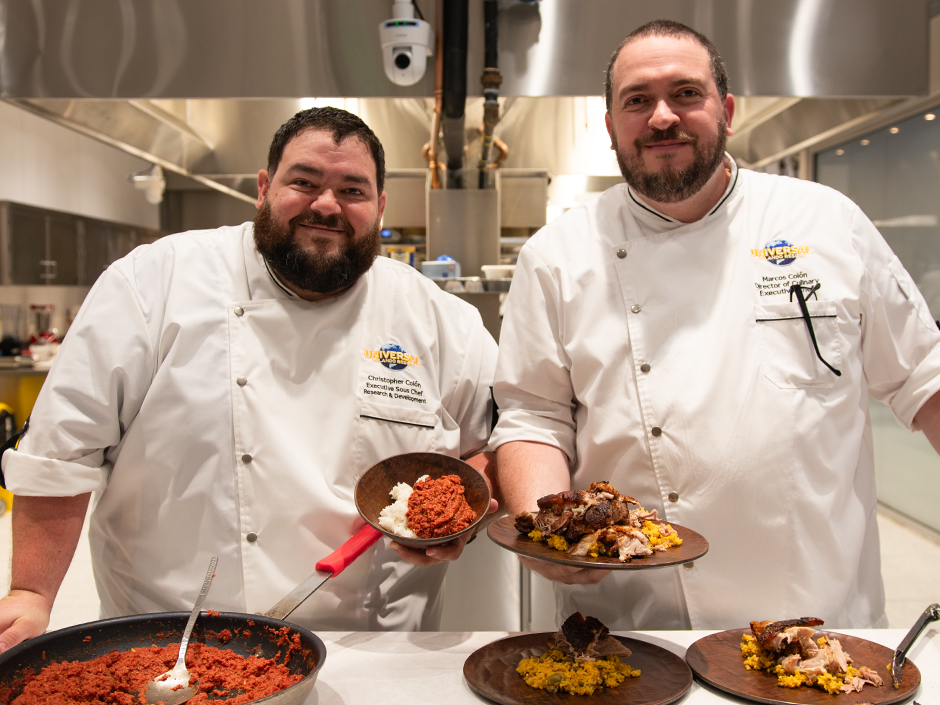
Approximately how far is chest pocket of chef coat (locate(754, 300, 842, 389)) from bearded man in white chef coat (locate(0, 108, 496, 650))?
682 millimetres

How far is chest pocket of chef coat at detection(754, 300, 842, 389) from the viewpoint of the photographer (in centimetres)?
Result: 142

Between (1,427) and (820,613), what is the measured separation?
4465 mm

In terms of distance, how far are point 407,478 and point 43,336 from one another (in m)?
5.38

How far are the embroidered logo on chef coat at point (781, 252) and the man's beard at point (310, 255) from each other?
0.81 metres

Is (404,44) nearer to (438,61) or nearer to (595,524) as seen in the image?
(438,61)

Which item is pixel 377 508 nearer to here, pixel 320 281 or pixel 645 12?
pixel 320 281

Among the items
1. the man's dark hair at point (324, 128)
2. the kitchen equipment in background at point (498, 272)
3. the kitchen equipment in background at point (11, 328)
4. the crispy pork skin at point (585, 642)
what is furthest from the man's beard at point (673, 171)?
the kitchen equipment in background at point (11, 328)

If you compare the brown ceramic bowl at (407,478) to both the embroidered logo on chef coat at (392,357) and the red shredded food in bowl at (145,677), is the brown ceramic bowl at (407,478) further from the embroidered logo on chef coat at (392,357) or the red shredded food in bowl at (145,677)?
the red shredded food in bowl at (145,677)

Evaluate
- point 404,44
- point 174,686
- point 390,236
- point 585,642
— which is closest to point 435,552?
point 585,642

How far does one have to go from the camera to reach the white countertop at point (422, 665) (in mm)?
1070

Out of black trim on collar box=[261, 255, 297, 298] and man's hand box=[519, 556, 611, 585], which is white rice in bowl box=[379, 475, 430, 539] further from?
black trim on collar box=[261, 255, 297, 298]

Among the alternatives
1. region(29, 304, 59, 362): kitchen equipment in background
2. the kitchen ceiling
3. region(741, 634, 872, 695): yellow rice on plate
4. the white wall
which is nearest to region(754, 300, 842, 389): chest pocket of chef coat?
region(741, 634, 872, 695): yellow rice on plate

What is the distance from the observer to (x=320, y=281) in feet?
5.03

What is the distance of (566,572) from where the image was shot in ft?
3.80
